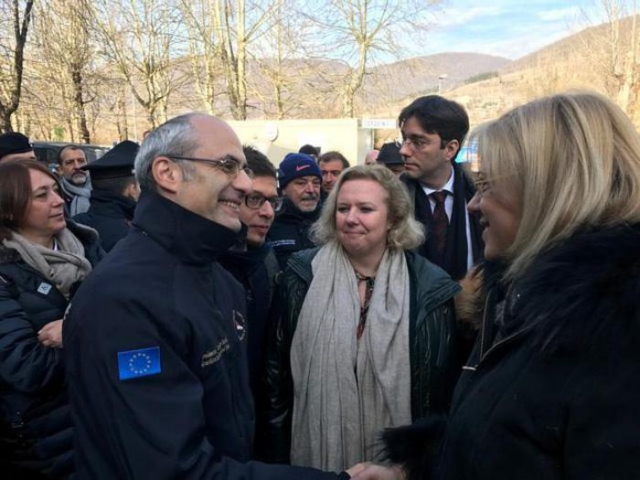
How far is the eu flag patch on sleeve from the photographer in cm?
135

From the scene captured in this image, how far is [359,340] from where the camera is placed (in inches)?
94.0

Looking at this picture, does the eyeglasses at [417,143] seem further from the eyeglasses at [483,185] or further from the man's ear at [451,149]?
the eyeglasses at [483,185]

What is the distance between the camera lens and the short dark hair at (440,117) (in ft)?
11.8

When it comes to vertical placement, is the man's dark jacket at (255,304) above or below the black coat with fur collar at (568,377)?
below

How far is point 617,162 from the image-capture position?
4.23 ft

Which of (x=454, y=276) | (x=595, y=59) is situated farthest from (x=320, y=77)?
(x=454, y=276)

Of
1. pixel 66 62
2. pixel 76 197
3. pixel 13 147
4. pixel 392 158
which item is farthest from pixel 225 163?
pixel 66 62

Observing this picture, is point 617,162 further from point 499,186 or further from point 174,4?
point 174,4

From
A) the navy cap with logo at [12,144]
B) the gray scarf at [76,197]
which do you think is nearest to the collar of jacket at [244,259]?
the navy cap with logo at [12,144]

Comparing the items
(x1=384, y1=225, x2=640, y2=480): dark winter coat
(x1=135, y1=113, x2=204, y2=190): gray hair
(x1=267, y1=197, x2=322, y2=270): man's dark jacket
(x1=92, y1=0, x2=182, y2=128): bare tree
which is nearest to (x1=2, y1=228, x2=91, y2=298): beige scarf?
(x1=135, y1=113, x2=204, y2=190): gray hair

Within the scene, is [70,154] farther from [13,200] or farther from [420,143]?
[420,143]

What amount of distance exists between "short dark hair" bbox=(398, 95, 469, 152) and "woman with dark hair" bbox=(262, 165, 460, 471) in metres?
1.19

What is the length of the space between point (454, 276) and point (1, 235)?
99.5 inches

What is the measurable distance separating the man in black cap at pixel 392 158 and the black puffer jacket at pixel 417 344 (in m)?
3.42
